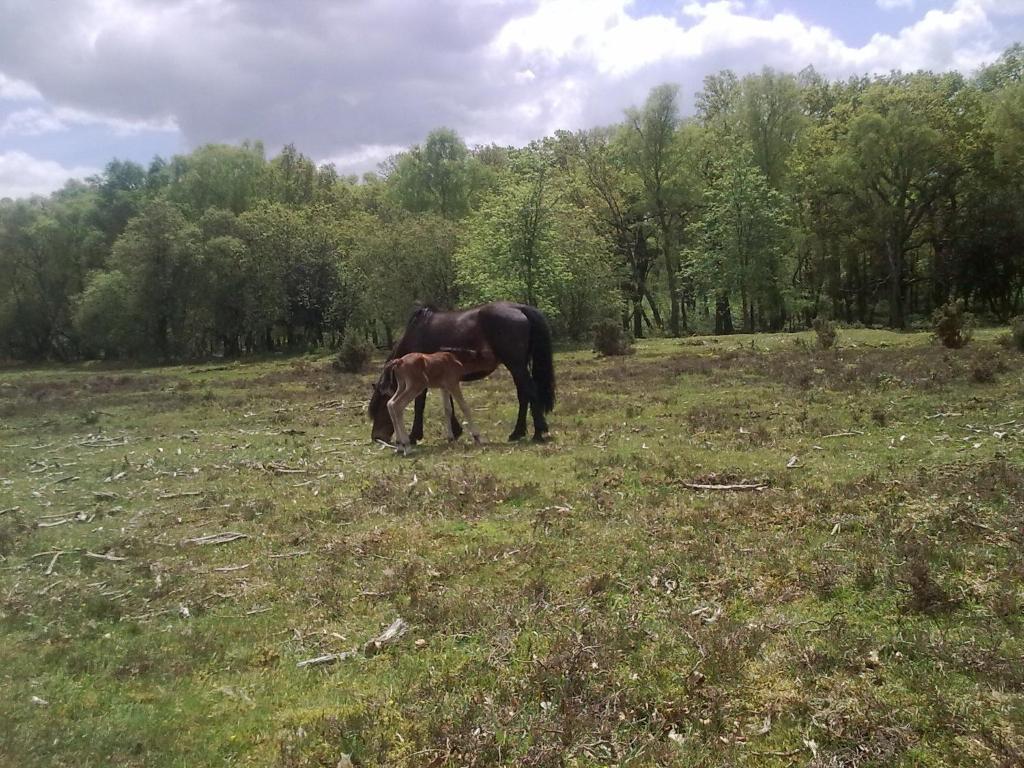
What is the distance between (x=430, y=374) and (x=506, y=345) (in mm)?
1575

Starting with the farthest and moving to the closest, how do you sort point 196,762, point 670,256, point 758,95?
point 670,256 < point 758,95 < point 196,762

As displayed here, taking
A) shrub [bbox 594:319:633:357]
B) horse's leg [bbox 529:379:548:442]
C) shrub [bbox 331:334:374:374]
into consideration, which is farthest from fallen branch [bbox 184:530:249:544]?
shrub [bbox 594:319:633:357]

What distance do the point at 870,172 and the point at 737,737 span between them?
4689cm

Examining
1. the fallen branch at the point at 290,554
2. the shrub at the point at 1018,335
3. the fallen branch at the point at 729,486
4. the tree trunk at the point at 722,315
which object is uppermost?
the tree trunk at the point at 722,315

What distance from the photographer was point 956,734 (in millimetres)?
4250

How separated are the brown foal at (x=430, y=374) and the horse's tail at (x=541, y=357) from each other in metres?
0.86

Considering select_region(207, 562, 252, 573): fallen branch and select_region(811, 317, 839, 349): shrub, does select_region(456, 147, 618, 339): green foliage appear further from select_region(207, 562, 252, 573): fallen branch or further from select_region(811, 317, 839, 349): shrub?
select_region(207, 562, 252, 573): fallen branch

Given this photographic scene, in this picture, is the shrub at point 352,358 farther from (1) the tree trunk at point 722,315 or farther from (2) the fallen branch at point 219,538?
(1) the tree trunk at point 722,315

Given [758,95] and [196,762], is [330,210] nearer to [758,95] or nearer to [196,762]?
[758,95]

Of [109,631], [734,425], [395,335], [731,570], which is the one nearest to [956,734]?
[731,570]

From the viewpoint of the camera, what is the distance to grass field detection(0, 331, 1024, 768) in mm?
4605

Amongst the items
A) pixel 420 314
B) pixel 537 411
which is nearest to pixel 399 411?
pixel 420 314

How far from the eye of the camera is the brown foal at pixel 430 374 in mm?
13945

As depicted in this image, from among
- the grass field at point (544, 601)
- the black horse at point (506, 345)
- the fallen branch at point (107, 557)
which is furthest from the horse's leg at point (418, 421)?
the fallen branch at point (107, 557)
